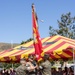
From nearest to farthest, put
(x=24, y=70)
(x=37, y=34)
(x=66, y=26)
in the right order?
(x=24, y=70) < (x=37, y=34) < (x=66, y=26)

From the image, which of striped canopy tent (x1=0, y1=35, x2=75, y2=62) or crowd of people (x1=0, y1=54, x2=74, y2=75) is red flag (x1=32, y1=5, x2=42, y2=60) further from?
striped canopy tent (x1=0, y1=35, x2=75, y2=62)

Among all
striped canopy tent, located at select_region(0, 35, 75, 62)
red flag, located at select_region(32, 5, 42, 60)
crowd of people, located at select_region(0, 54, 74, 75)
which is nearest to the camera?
crowd of people, located at select_region(0, 54, 74, 75)

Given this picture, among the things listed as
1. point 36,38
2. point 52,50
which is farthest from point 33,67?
point 52,50

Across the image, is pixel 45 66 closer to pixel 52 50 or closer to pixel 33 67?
pixel 33 67

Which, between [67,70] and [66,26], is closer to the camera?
[67,70]

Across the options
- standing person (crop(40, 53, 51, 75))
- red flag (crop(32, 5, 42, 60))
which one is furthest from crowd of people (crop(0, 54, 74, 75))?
red flag (crop(32, 5, 42, 60))

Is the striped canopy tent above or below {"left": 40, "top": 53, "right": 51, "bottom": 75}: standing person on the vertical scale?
Answer: above

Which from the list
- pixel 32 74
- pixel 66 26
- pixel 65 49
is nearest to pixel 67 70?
pixel 65 49

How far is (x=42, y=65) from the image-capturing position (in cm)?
1030

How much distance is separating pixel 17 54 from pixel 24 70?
161 inches

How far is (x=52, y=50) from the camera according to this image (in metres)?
12.8

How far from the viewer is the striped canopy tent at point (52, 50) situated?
1230 cm

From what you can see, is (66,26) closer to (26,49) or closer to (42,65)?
(26,49)

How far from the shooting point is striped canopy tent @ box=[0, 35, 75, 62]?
12305mm
